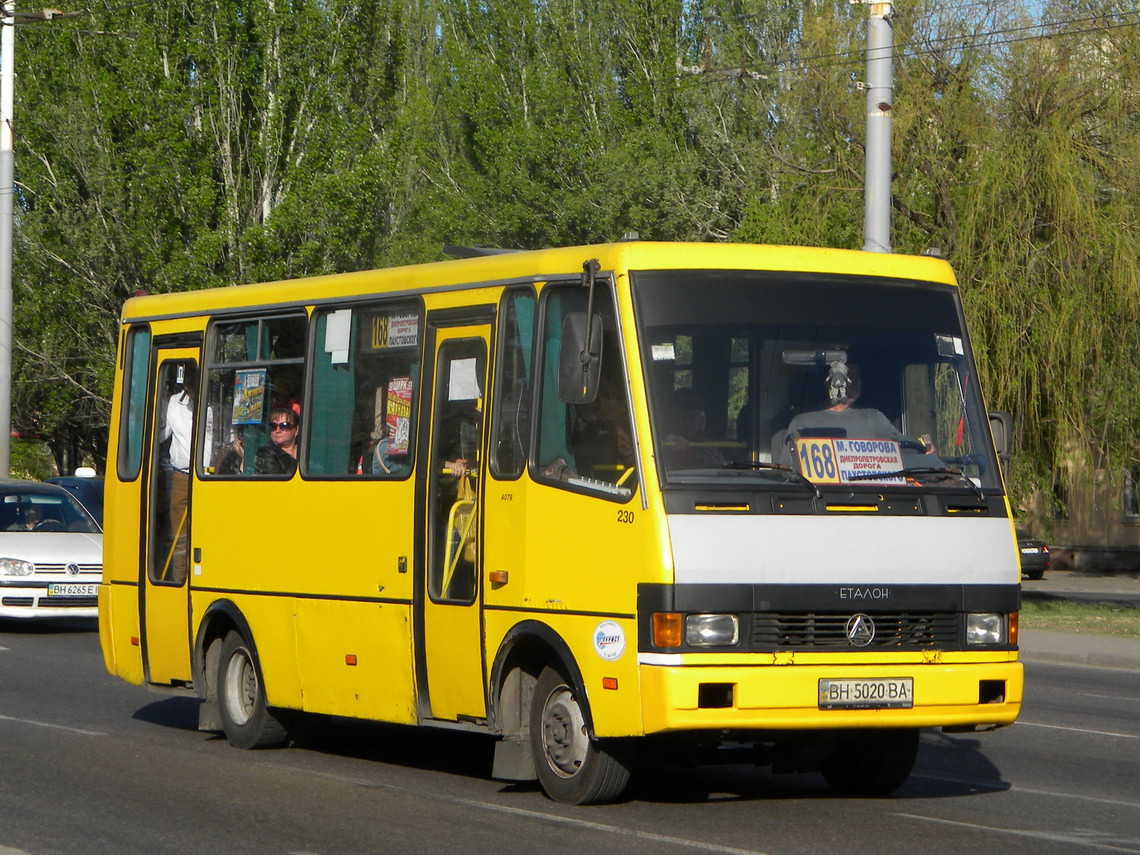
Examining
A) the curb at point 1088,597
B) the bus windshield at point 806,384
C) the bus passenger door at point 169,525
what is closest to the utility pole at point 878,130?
the bus passenger door at point 169,525

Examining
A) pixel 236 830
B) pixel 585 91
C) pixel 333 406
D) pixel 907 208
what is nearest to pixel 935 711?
pixel 236 830

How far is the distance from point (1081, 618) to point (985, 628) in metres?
16.4

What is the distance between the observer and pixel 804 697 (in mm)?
8477

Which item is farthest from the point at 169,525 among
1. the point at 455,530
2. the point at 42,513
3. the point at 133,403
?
the point at 42,513

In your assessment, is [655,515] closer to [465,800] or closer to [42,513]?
[465,800]

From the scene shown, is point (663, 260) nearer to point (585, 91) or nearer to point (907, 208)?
point (907, 208)

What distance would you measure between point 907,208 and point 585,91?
69.6 ft

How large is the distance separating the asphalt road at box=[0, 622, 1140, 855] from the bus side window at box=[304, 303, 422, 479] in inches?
68.8

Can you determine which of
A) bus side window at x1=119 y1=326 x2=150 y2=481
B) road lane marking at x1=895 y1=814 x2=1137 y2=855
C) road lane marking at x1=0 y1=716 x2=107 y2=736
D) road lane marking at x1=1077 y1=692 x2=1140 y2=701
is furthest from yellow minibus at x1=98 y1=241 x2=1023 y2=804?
road lane marking at x1=1077 y1=692 x2=1140 y2=701

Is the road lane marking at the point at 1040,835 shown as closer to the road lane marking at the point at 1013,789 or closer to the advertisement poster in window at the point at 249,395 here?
the road lane marking at the point at 1013,789

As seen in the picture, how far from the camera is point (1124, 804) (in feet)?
31.2

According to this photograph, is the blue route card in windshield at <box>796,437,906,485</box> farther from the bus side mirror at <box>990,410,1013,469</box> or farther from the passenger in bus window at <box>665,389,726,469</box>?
the bus side mirror at <box>990,410,1013,469</box>

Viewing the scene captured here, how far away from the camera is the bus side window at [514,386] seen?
30.8 feet

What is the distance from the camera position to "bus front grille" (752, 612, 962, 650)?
28.0 feet
